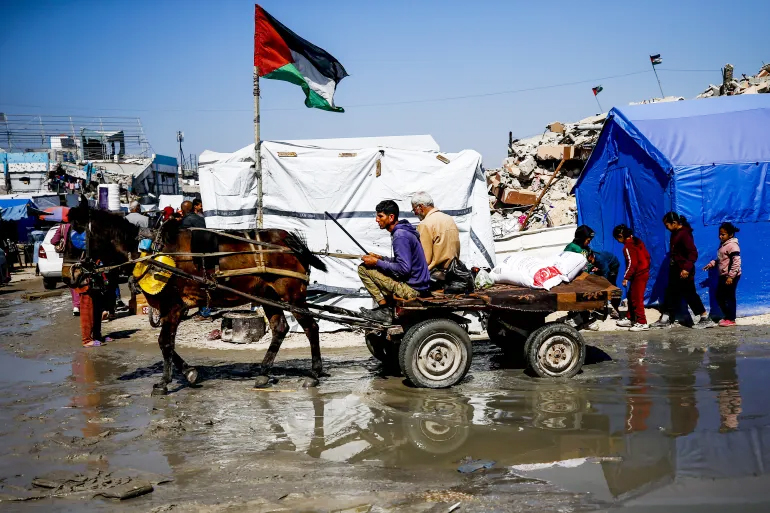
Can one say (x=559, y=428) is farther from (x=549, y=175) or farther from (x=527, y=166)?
(x=527, y=166)

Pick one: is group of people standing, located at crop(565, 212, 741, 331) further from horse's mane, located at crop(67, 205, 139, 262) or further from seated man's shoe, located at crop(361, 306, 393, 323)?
horse's mane, located at crop(67, 205, 139, 262)

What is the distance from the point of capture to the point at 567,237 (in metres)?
16.8

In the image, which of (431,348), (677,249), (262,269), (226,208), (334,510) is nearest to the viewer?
(334,510)

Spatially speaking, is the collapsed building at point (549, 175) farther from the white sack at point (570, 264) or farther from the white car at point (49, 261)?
the white car at point (49, 261)

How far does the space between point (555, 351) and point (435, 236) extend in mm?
1985

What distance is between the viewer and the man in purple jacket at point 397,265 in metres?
7.49

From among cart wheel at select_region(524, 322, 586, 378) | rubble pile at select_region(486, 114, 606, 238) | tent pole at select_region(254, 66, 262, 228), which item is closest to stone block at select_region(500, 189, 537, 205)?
rubble pile at select_region(486, 114, 606, 238)

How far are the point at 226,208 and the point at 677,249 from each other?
306 inches

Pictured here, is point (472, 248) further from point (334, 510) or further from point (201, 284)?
point (334, 510)

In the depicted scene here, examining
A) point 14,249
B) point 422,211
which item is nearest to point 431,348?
point 422,211

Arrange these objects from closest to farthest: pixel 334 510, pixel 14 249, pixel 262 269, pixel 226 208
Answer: pixel 334 510, pixel 262 269, pixel 226 208, pixel 14 249

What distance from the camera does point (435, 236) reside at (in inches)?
331

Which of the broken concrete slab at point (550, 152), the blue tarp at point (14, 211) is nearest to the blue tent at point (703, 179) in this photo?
the broken concrete slab at point (550, 152)

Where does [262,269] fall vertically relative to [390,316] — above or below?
above
